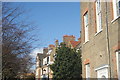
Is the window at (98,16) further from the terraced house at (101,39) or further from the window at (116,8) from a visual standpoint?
the window at (116,8)

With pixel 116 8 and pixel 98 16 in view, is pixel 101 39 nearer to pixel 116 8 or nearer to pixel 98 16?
pixel 98 16

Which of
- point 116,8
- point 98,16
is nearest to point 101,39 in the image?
point 98,16

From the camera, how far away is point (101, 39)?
1279cm

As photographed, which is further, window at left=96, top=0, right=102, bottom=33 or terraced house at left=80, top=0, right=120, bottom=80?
window at left=96, top=0, right=102, bottom=33

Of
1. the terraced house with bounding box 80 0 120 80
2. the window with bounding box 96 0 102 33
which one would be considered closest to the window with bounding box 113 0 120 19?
the terraced house with bounding box 80 0 120 80

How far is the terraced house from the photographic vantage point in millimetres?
10961

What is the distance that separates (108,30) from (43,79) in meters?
45.8

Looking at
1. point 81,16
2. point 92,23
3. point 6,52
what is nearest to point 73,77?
point 81,16

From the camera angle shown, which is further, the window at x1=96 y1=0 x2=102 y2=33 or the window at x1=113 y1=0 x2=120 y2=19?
the window at x1=96 y1=0 x2=102 y2=33

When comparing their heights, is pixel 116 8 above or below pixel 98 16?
below

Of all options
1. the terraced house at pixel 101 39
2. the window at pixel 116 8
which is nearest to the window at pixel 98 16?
the terraced house at pixel 101 39

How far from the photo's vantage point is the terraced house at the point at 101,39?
10961 millimetres

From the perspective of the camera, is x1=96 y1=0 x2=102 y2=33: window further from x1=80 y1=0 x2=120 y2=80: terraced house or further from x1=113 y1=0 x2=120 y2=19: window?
x1=113 y1=0 x2=120 y2=19: window

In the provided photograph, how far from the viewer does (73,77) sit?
27.1m
